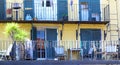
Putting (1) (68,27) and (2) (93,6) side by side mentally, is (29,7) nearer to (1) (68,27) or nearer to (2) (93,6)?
(1) (68,27)

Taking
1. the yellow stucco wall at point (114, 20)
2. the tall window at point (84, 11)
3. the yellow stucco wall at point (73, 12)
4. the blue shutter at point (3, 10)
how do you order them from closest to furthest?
the blue shutter at point (3, 10) < the yellow stucco wall at point (73, 12) < the tall window at point (84, 11) < the yellow stucco wall at point (114, 20)

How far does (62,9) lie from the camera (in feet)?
74.6

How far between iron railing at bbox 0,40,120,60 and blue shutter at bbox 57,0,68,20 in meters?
2.49

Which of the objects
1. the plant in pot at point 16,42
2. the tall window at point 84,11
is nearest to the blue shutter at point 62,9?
the tall window at point 84,11

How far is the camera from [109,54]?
62.1ft

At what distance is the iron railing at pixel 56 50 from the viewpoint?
1756 centimetres

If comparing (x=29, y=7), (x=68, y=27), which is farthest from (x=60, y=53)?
(x=29, y=7)

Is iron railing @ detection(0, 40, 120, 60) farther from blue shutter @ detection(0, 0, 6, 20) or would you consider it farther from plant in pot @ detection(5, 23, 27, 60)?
blue shutter @ detection(0, 0, 6, 20)

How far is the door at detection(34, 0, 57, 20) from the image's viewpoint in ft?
73.6

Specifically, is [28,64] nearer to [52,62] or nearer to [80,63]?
[52,62]

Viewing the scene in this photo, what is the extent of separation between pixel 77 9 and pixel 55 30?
1.59 metres

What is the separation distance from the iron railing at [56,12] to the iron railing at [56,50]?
259 centimetres

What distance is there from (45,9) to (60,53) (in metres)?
4.32

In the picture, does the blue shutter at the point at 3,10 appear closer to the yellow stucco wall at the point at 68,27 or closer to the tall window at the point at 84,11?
the yellow stucco wall at the point at 68,27
